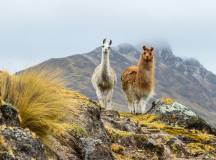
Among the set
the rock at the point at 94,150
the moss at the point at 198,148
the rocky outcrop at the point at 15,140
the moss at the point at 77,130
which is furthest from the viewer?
the moss at the point at 198,148

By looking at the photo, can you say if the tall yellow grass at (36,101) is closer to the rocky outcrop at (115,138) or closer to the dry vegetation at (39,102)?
the dry vegetation at (39,102)

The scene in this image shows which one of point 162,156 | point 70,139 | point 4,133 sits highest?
point 4,133

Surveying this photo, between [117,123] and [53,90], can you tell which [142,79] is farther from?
[53,90]

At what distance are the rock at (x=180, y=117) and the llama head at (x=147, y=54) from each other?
28.2 ft

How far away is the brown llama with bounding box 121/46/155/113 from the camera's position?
24.8 m

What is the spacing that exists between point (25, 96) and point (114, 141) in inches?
127

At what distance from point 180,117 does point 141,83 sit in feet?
31.0

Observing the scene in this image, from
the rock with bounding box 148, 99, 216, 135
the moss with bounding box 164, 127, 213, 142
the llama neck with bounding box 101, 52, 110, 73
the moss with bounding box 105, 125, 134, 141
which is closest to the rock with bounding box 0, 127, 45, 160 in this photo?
the moss with bounding box 105, 125, 134, 141

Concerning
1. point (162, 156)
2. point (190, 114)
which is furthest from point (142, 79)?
point (162, 156)

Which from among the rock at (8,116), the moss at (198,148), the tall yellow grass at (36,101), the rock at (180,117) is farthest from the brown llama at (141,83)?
the rock at (8,116)

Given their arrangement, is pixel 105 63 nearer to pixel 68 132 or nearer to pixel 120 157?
pixel 120 157

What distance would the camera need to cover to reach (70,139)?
31.9ft

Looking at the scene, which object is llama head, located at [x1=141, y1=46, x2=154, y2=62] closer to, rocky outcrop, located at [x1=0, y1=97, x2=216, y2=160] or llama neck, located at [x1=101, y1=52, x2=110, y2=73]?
llama neck, located at [x1=101, y1=52, x2=110, y2=73]

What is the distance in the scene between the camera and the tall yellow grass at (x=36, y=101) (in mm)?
8695
